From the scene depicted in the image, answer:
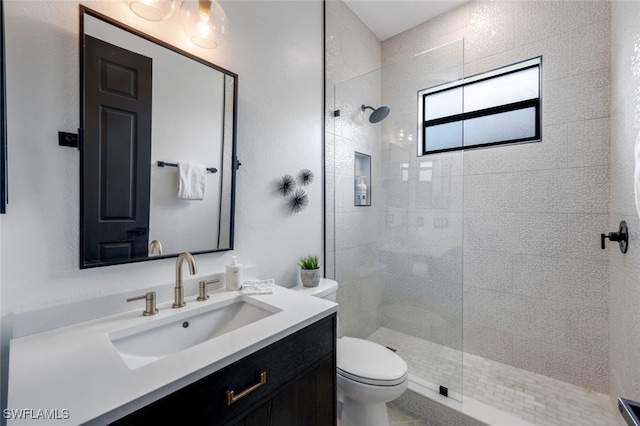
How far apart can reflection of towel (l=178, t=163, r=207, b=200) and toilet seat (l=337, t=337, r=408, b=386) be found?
1.11 metres

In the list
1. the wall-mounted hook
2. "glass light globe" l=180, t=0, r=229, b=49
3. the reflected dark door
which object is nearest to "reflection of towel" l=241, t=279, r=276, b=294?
the reflected dark door

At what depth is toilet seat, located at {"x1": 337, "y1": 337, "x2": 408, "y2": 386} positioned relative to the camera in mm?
1309

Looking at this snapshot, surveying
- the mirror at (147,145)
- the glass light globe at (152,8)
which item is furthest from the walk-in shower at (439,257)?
the glass light globe at (152,8)

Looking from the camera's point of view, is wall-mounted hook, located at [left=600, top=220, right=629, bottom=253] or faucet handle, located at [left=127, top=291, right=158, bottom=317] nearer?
faucet handle, located at [left=127, top=291, right=158, bottom=317]

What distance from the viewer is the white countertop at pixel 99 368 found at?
0.54m

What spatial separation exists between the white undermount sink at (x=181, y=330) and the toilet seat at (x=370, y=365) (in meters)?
0.59

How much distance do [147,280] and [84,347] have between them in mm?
349

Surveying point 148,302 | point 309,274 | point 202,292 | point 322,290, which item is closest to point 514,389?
point 322,290

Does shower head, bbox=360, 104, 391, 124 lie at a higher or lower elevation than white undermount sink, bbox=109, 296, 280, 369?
higher

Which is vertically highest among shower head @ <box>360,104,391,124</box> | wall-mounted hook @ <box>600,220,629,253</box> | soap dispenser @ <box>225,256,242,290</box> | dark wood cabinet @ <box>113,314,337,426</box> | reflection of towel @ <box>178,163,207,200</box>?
shower head @ <box>360,104,391,124</box>

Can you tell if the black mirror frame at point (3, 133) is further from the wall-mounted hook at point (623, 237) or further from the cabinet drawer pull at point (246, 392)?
the wall-mounted hook at point (623, 237)

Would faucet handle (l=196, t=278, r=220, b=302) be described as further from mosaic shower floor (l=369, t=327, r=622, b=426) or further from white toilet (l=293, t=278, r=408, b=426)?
mosaic shower floor (l=369, t=327, r=622, b=426)

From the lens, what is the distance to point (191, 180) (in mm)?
1219

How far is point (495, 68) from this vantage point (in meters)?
2.07
